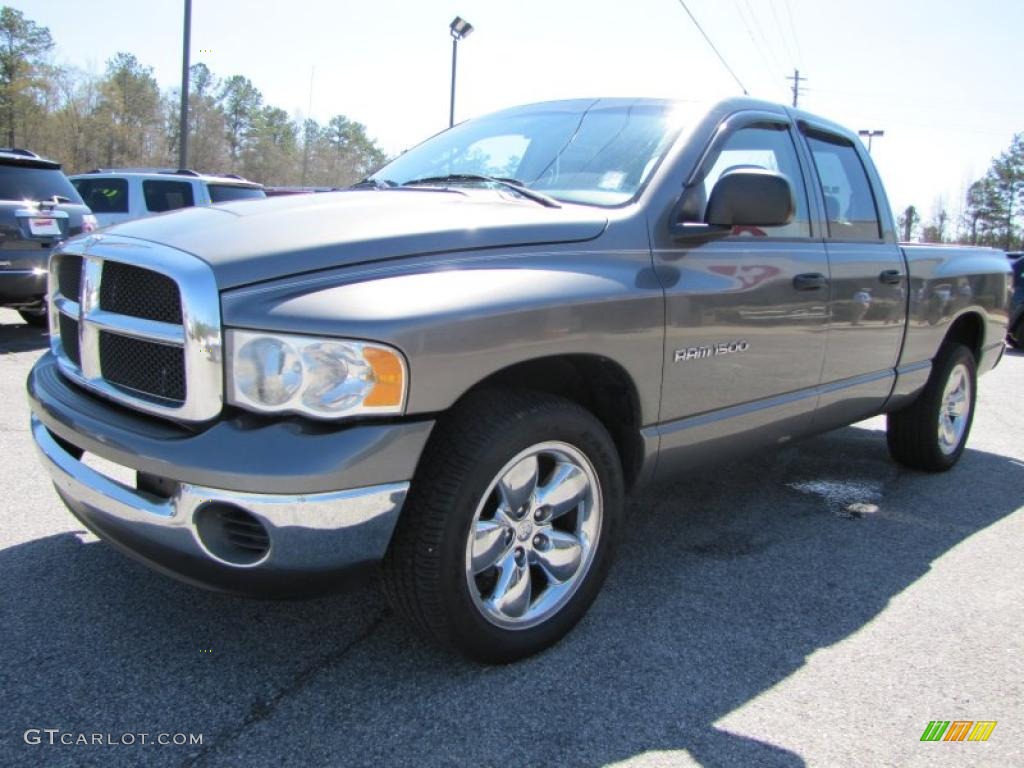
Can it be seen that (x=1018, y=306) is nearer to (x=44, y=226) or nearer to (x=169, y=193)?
(x=169, y=193)

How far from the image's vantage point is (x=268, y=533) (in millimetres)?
2037

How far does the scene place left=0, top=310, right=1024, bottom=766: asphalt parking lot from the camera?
85.2 inches

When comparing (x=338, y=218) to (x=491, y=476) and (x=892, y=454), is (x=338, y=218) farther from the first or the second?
(x=892, y=454)

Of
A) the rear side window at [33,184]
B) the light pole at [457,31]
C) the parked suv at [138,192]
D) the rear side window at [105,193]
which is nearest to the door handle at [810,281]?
the rear side window at [33,184]

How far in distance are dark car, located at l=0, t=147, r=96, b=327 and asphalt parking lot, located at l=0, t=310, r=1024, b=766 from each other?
15.2 ft

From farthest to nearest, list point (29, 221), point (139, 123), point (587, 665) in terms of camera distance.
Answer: point (139, 123), point (29, 221), point (587, 665)

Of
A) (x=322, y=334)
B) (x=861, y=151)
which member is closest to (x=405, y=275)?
(x=322, y=334)

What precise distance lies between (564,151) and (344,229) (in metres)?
1.25

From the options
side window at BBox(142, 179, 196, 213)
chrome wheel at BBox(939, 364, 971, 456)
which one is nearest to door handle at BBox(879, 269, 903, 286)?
chrome wheel at BBox(939, 364, 971, 456)

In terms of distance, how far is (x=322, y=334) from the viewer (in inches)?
79.7

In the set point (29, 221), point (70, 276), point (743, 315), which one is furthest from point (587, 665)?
point (29, 221)

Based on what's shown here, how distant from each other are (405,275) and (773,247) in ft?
5.80

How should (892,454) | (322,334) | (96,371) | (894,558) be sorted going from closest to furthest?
(322,334) < (96,371) < (894,558) < (892,454)

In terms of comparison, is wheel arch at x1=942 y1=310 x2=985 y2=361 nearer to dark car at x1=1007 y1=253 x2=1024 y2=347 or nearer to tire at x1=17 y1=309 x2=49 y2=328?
dark car at x1=1007 y1=253 x2=1024 y2=347
